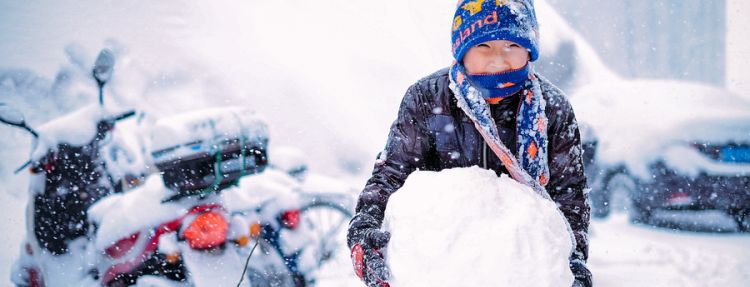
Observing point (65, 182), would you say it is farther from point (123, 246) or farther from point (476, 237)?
point (476, 237)

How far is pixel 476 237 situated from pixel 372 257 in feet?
0.78

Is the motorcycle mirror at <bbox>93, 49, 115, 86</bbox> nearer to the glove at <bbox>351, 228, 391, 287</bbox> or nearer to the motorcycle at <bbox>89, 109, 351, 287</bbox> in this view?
the motorcycle at <bbox>89, 109, 351, 287</bbox>

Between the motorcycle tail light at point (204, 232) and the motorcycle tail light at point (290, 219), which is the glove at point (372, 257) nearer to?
the motorcycle tail light at point (204, 232)

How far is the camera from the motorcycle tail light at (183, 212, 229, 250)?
2414mm

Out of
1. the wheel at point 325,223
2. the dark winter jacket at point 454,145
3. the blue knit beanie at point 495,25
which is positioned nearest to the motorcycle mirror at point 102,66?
the wheel at point 325,223

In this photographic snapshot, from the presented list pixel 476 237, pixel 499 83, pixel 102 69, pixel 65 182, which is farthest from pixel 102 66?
pixel 476 237

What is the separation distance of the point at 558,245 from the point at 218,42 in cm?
449

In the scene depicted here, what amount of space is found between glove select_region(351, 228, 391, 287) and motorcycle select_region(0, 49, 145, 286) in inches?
103

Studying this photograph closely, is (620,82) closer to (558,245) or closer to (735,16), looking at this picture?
(735,16)

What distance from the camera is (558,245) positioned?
2.66ft

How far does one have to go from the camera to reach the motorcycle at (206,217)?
245 cm

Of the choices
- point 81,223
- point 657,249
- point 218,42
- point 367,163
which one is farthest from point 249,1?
point 657,249

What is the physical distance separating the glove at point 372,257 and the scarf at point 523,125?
1.25ft

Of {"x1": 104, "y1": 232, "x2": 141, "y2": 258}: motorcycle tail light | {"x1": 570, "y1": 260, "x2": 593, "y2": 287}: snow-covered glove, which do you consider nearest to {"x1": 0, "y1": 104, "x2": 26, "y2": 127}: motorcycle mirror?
{"x1": 104, "y1": 232, "x2": 141, "y2": 258}: motorcycle tail light
